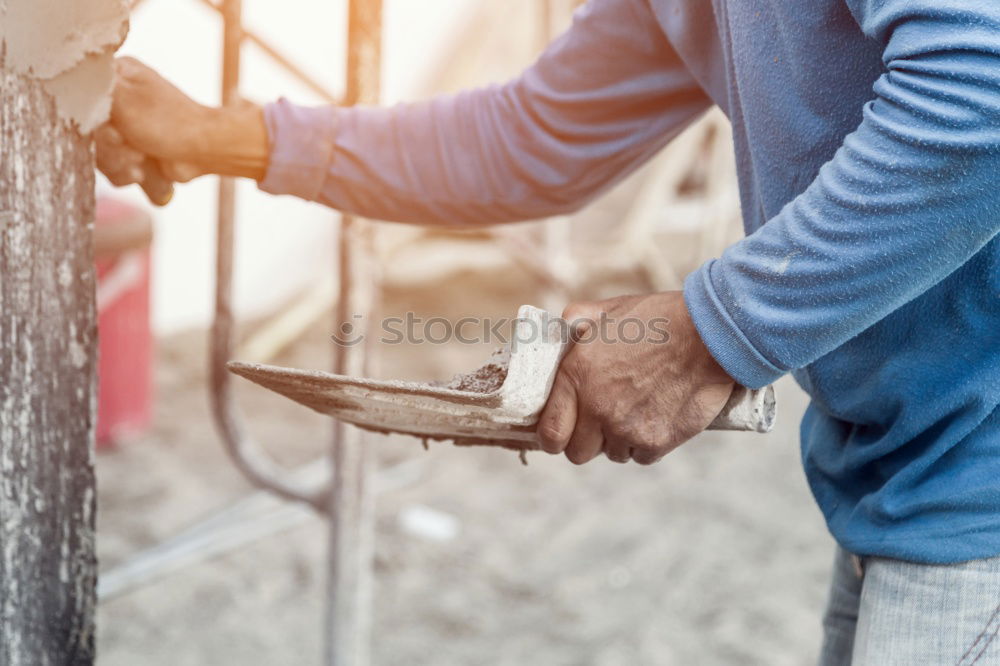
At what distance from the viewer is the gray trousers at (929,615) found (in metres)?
1.05

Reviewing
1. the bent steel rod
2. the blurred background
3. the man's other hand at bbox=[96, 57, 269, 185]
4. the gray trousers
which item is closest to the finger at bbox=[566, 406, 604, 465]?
the gray trousers

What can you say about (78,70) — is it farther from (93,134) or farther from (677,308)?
(677,308)

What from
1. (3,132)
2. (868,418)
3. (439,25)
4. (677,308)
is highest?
(439,25)

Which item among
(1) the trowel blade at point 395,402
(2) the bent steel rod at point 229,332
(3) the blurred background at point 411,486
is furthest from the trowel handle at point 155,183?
(3) the blurred background at point 411,486

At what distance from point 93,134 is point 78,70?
9cm

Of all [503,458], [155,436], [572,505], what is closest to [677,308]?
[572,505]

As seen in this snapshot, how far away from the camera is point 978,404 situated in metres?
1.04

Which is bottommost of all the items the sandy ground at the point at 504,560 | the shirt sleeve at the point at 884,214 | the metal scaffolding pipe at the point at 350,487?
the sandy ground at the point at 504,560

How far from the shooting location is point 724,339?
3.18 feet

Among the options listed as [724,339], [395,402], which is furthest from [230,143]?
[724,339]

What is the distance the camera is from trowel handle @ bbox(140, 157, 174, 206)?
4.30 feet

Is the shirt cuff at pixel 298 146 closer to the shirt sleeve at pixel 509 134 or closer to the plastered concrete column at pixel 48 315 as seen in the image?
the shirt sleeve at pixel 509 134

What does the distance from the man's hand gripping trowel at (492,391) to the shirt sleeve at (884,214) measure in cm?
8

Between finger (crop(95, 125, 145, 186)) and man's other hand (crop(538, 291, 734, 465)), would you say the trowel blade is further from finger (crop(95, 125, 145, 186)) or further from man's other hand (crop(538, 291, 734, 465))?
finger (crop(95, 125, 145, 186))
